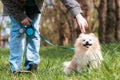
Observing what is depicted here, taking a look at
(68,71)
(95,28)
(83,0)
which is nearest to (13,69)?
(68,71)

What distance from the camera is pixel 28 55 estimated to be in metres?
7.08

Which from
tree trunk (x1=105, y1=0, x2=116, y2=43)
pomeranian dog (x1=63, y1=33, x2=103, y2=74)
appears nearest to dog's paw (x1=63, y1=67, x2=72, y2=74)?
pomeranian dog (x1=63, y1=33, x2=103, y2=74)

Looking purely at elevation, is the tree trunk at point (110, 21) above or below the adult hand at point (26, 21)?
below

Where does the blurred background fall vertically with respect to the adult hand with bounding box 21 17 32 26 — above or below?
below

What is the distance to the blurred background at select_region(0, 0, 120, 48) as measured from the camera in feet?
62.0

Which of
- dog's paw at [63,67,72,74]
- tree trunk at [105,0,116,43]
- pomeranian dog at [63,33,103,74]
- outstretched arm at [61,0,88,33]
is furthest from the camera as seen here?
tree trunk at [105,0,116,43]

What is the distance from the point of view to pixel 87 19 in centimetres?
2453

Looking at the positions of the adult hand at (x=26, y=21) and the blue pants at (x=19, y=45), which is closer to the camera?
the adult hand at (x=26, y=21)

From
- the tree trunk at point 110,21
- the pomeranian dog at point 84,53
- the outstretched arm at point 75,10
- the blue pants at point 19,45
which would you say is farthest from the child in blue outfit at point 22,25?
the tree trunk at point 110,21

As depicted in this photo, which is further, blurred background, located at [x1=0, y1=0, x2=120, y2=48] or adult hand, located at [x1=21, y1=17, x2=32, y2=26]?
blurred background, located at [x1=0, y1=0, x2=120, y2=48]

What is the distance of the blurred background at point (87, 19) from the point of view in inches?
744

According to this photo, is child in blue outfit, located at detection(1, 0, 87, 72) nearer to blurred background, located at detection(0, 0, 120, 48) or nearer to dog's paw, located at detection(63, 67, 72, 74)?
blurred background, located at detection(0, 0, 120, 48)

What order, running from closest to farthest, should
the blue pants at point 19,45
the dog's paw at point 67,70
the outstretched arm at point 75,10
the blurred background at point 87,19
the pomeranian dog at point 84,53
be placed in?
the outstretched arm at point 75,10 → the dog's paw at point 67,70 → the pomeranian dog at point 84,53 → the blue pants at point 19,45 → the blurred background at point 87,19

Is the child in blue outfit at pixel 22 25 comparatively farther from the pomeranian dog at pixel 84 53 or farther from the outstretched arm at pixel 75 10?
the outstretched arm at pixel 75 10
